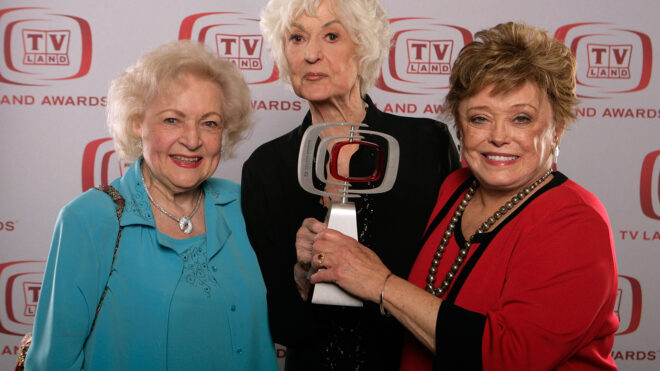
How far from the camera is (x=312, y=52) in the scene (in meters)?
1.58

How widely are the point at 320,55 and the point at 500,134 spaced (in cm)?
59

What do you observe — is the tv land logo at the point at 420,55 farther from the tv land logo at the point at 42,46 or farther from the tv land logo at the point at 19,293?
the tv land logo at the point at 19,293

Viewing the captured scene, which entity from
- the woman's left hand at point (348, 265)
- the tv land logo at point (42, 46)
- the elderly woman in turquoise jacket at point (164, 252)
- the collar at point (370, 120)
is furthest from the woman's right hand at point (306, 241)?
the tv land logo at point (42, 46)

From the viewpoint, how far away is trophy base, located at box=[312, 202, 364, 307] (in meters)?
1.26

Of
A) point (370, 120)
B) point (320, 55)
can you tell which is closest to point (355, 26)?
point (320, 55)

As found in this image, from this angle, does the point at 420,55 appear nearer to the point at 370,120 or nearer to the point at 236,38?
the point at 236,38

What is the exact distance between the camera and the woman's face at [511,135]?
4.09 ft

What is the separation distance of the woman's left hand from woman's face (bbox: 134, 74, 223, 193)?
1.43 feet

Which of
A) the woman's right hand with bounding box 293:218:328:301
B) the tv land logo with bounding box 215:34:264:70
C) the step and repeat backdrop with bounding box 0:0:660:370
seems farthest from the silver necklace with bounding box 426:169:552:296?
the tv land logo with bounding box 215:34:264:70

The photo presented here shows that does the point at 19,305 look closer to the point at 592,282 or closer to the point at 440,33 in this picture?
the point at 440,33

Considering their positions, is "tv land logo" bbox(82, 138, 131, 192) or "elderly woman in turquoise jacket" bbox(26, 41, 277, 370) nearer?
"elderly woman in turquoise jacket" bbox(26, 41, 277, 370)

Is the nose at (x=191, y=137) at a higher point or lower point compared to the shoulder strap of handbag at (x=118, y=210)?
higher

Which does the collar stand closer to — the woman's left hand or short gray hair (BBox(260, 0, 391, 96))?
short gray hair (BBox(260, 0, 391, 96))

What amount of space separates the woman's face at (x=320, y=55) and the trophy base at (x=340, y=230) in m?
0.48
